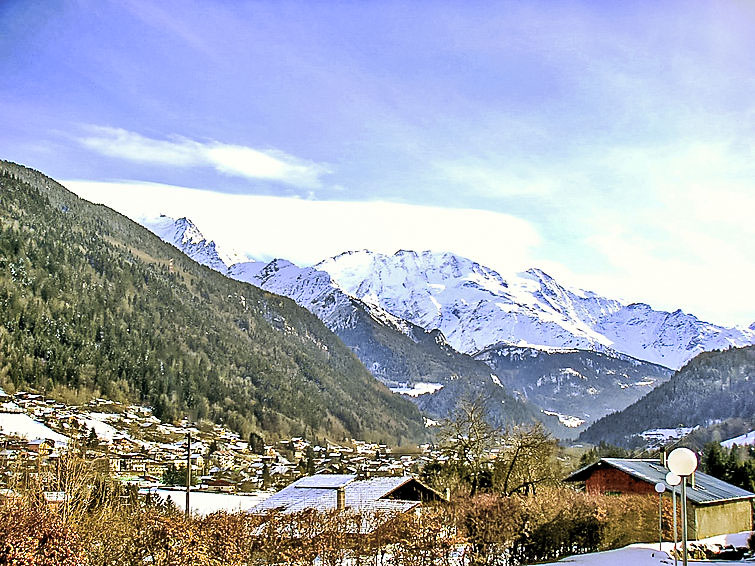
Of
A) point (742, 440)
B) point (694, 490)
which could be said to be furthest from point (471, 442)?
point (742, 440)

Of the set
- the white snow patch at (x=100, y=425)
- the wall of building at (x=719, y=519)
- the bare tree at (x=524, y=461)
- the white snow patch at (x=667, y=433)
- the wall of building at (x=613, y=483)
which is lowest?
the white snow patch at (x=667, y=433)

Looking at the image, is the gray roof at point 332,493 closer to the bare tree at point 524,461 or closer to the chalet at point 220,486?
the bare tree at point 524,461

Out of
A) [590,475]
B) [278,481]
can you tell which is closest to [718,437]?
[278,481]

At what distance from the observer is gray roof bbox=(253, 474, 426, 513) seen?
3759cm

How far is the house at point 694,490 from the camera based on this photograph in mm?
39062

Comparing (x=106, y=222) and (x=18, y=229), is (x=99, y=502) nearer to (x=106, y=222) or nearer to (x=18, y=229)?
(x=18, y=229)

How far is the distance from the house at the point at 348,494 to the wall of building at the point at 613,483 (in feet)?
29.0

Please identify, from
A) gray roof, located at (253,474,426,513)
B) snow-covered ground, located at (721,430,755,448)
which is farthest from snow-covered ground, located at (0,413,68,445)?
snow-covered ground, located at (721,430,755,448)

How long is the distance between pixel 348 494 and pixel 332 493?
1.52m

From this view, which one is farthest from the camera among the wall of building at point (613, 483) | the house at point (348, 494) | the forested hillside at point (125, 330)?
the forested hillside at point (125, 330)

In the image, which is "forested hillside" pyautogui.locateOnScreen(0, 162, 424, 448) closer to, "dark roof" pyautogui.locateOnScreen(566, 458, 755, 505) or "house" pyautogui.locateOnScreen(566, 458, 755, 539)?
"dark roof" pyautogui.locateOnScreen(566, 458, 755, 505)

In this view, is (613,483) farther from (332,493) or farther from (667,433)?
(667,433)

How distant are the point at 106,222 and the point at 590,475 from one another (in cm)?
15874

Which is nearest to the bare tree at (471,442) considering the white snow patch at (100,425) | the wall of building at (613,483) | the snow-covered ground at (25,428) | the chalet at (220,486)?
the wall of building at (613,483)
